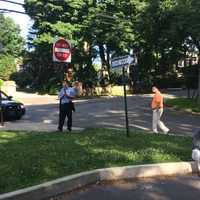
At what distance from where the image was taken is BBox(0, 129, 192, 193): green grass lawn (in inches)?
355

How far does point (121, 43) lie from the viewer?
48.5 meters

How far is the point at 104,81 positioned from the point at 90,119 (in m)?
29.1

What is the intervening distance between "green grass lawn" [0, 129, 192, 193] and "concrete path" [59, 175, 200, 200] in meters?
0.68

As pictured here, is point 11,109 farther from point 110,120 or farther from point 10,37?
point 10,37

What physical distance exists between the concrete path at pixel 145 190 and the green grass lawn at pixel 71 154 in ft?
2.22

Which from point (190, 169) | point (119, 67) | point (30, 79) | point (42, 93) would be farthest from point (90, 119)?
point (30, 79)

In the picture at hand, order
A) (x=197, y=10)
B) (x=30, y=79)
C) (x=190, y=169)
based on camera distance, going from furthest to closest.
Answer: (x=30, y=79), (x=197, y=10), (x=190, y=169)

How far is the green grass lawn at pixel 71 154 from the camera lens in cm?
902

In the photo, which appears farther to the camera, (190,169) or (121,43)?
(121,43)

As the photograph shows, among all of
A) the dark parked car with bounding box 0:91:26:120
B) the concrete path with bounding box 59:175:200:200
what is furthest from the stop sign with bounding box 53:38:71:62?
the dark parked car with bounding box 0:91:26:120

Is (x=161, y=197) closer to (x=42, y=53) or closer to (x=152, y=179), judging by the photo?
(x=152, y=179)

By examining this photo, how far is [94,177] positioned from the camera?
9.16 meters

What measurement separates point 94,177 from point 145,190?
0.93 metres

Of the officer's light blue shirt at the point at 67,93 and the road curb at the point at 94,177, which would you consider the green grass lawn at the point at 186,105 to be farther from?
the road curb at the point at 94,177
